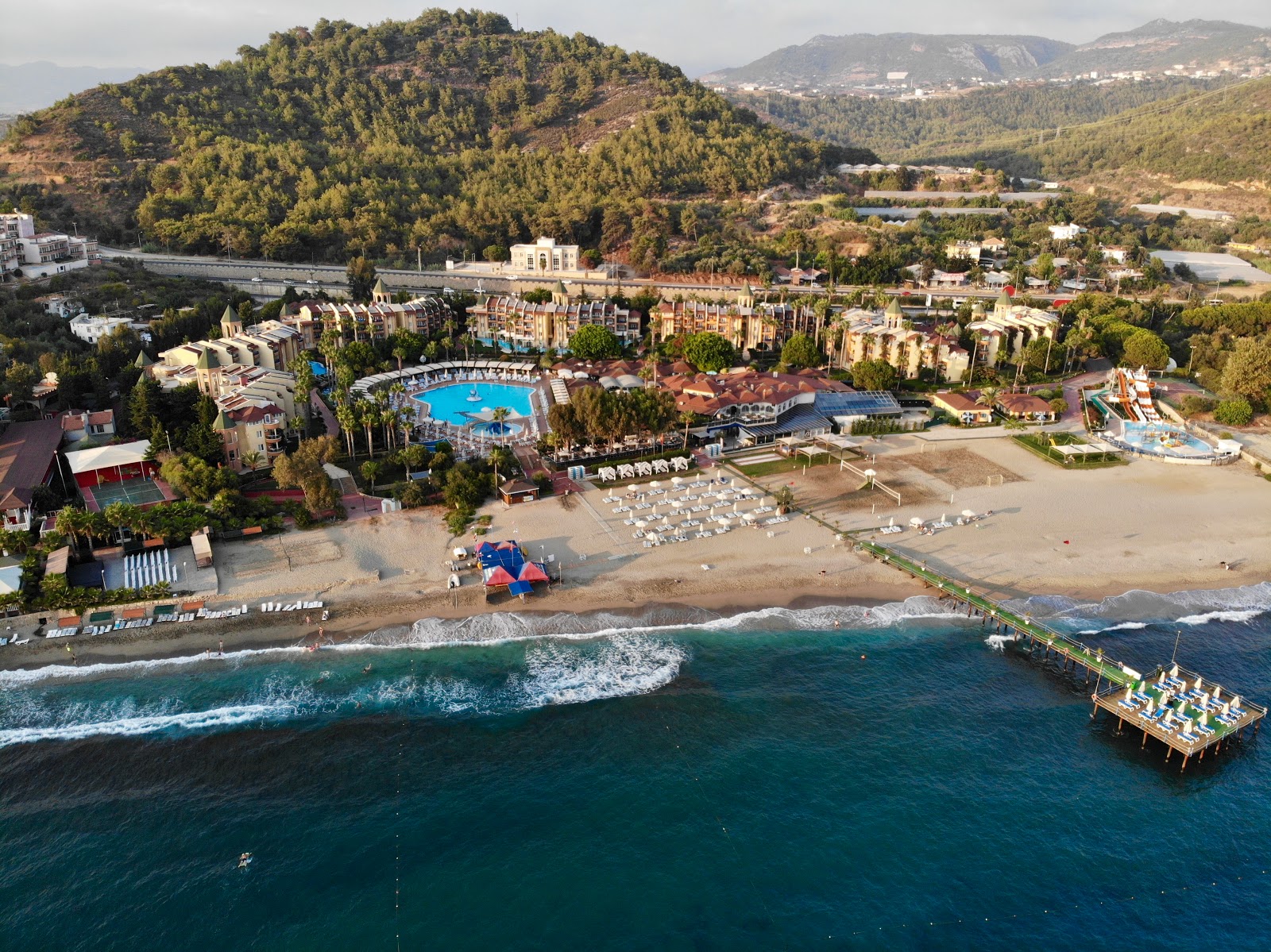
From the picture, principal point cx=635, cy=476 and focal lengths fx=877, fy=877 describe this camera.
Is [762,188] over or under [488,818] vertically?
over

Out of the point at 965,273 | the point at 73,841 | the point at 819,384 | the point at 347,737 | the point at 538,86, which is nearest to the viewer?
the point at 73,841

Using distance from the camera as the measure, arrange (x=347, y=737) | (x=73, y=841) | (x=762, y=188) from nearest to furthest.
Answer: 1. (x=73, y=841)
2. (x=347, y=737)
3. (x=762, y=188)

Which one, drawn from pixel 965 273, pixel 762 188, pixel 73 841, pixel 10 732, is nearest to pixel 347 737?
pixel 73 841

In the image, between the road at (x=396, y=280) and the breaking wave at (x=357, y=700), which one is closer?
the breaking wave at (x=357, y=700)

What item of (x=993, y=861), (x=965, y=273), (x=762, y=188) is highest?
(x=762, y=188)

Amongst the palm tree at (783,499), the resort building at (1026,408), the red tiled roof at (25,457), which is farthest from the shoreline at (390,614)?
the resort building at (1026,408)

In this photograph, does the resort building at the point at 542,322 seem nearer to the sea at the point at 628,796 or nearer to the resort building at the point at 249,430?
the resort building at the point at 249,430

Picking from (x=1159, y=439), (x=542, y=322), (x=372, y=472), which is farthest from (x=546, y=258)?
(x=1159, y=439)

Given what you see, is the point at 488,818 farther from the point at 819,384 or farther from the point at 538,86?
the point at 538,86
